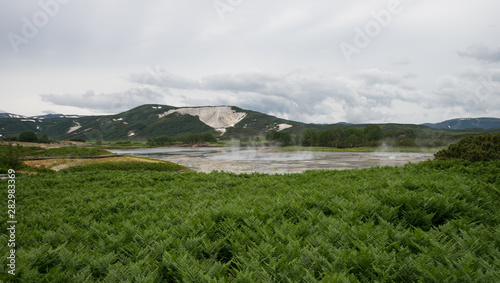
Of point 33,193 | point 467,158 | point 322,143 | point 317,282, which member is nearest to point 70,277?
point 317,282

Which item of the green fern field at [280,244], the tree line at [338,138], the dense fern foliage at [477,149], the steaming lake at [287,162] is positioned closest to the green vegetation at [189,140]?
the tree line at [338,138]

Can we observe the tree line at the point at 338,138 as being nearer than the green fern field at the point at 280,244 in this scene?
No

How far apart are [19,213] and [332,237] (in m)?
8.39

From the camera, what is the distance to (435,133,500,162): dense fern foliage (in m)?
12.9

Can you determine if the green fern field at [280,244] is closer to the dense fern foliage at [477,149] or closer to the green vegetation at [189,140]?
the dense fern foliage at [477,149]

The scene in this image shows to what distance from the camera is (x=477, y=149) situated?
1323 centimetres

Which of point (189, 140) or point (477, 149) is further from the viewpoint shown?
point (189, 140)

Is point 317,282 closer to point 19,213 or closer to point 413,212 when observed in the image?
point 413,212

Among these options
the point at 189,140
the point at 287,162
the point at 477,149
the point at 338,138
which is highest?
the point at 477,149

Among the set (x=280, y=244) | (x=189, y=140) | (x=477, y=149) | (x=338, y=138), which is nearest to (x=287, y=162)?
(x=477, y=149)

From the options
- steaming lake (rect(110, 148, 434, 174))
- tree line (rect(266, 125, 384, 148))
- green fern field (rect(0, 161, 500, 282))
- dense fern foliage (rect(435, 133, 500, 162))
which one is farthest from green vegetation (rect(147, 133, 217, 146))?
green fern field (rect(0, 161, 500, 282))

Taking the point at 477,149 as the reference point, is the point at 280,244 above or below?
below

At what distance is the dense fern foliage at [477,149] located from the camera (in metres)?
12.9

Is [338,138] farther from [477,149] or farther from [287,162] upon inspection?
[477,149]
